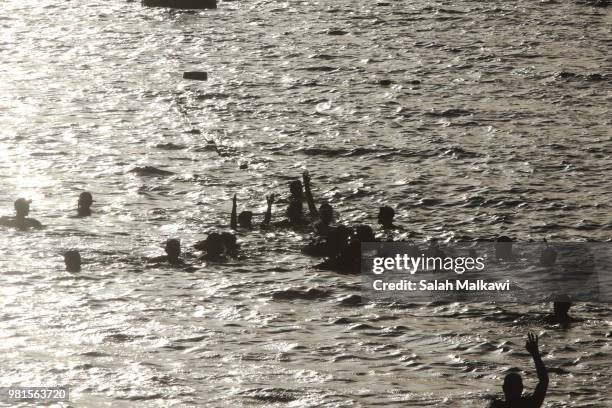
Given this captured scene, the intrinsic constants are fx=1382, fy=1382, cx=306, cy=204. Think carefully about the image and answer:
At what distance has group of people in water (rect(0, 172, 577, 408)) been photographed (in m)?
53.3

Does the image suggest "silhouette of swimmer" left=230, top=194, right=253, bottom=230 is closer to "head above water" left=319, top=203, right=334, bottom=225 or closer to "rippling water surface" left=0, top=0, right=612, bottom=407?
"rippling water surface" left=0, top=0, right=612, bottom=407

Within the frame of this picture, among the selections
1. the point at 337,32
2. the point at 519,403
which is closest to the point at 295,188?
the point at 519,403

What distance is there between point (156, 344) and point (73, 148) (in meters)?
25.5

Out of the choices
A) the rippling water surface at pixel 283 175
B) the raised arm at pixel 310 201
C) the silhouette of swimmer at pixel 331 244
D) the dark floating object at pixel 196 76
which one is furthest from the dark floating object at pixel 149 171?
the dark floating object at pixel 196 76

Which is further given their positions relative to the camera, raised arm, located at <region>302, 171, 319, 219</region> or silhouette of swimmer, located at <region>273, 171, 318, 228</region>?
silhouette of swimmer, located at <region>273, 171, 318, 228</region>

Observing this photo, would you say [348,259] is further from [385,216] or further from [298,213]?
[298,213]

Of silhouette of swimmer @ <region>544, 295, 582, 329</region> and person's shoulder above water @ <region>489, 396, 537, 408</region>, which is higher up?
person's shoulder above water @ <region>489, 396, 537, 408</region>

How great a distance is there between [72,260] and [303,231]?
389 inches

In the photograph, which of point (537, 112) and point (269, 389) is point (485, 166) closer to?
point (537, 112)

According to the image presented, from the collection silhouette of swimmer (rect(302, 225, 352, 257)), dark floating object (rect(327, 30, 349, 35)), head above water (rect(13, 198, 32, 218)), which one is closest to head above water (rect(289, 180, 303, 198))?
silhouette of swimmer (rect(302, 225, 352, 257))

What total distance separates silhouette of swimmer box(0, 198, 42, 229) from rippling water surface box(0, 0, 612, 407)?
0.85 metres

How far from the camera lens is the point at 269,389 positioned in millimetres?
42812

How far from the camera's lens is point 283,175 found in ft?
216
